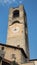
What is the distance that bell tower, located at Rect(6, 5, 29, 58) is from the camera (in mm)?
30303

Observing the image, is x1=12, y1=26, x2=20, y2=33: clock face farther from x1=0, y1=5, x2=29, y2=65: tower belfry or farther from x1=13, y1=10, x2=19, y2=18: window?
x1=13, y1=10, x2=19, y2=18: window

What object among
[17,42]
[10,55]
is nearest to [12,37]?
[17,42]

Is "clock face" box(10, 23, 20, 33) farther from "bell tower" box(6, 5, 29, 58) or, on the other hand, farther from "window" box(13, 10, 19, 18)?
"window" box(13, 10, 19, 18)

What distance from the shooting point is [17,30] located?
3247cm

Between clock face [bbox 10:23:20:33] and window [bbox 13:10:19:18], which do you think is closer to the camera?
clock face [bbox 10:23:20:33]

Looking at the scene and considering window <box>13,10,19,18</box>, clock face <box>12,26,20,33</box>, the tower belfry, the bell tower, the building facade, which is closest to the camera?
the building facade

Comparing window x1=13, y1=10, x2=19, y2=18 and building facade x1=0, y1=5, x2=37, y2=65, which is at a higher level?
window x1=13, y1=10, x2=19, y2=18

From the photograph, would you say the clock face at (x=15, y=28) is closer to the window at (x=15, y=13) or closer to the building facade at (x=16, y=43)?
the building facade at (x=16, y=43)

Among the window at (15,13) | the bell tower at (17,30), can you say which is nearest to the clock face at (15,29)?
the bell tower at (17,30)

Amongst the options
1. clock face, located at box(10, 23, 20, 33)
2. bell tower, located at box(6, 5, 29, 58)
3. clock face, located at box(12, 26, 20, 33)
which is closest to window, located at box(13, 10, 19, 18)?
bell tower, located at box(6, 5, 29, 58)

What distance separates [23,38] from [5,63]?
9665mm

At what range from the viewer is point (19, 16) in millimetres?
35438

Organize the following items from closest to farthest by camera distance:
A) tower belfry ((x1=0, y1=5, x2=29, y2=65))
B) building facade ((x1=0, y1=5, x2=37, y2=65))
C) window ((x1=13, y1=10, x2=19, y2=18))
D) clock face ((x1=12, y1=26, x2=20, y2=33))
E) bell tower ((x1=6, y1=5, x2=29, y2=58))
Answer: building facade ((x1=0, y1=5, x2=37, y2=65)), tower belfry ((x1=0, y1=5, x2=29, y2=65)), bell tower ((x1=6, y1=5, x2=29, y2=58)), clock face ((x1=12, y1=26, x2=20, y2=33)), window ((x1=13, y1=10, x2=19, y2=18))

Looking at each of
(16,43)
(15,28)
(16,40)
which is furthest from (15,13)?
(16,43)
